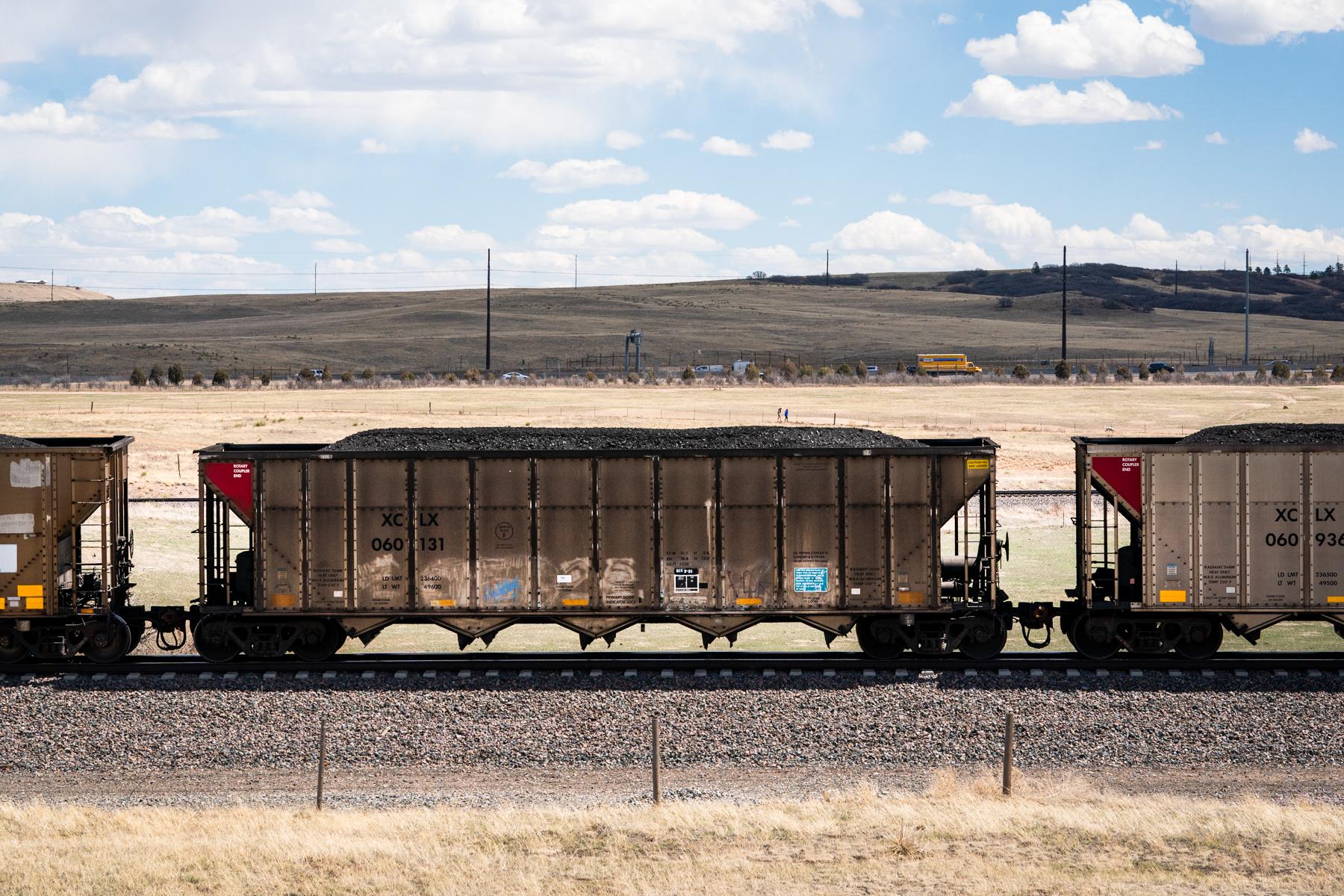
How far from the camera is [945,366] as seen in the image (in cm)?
11675

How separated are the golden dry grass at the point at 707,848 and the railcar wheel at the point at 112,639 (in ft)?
17.9

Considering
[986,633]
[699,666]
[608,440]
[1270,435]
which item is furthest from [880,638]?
[1270,435]

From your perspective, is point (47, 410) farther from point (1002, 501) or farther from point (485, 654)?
point (485, 654)

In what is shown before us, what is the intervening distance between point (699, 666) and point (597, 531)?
96.5 inches

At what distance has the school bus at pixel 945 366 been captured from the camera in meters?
115

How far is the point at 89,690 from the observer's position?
1867 centimetres

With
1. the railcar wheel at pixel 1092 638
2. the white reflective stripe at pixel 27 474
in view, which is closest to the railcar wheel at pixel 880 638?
the railcar wheel at pixel 1092 638

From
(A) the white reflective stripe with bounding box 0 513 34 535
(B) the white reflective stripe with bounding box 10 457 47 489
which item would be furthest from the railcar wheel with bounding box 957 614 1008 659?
(A) the white reflective stripe with bounding box 0 513 34 535

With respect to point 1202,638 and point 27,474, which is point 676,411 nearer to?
point 1202,638

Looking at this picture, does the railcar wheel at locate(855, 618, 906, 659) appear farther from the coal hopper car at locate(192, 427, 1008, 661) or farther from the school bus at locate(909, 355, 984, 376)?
the school bus at locate(909, 355, 984, 376)

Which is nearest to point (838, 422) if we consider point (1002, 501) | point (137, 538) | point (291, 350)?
point (1002, 501)

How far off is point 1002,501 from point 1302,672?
20.1 metres

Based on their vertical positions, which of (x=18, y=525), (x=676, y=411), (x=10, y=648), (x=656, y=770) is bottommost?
(x=656, y=770)

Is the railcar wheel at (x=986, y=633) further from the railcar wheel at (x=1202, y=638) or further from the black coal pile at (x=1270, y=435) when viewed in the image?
the black coal pile at (x=1270, y=435)
